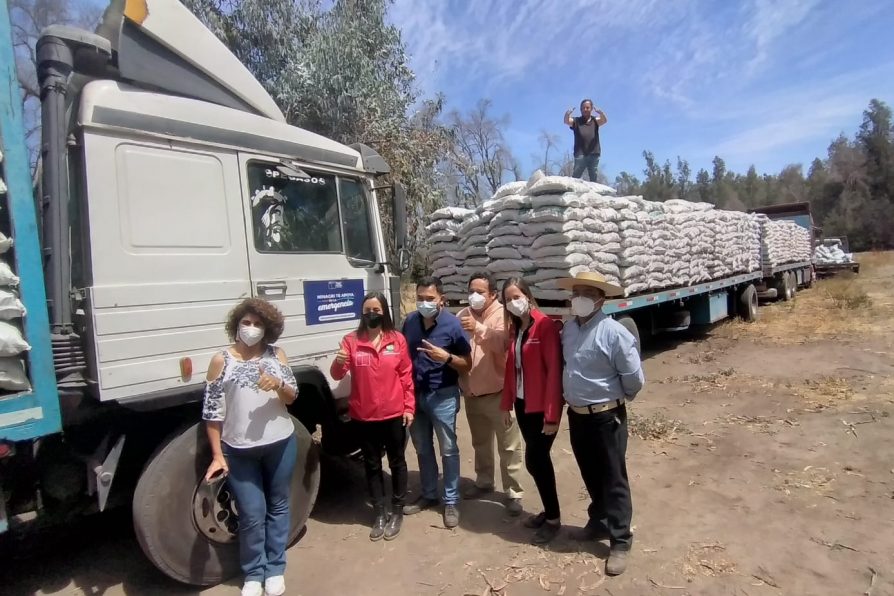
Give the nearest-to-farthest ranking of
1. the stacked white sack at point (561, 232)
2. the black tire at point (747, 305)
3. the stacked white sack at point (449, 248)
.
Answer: the stacked white sack at point (561, 232)
the stacked white sack at point (449, 248)
the black tire at point (747, 305)

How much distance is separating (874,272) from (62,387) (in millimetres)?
28142

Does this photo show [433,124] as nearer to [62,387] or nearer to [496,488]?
[496,488]

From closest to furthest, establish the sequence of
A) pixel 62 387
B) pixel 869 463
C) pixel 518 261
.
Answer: pixel 62 387 < pixel 869 463 < pixel 518 261

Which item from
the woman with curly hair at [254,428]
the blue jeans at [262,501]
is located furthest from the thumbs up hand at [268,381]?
the blue jeans at [262,501]

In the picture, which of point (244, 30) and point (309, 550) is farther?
point (244, 30)

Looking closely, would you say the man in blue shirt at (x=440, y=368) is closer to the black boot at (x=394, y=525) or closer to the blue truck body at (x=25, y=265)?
the black boot at (x=394, y=525)

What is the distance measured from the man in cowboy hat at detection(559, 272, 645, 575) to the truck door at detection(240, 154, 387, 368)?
1.59m

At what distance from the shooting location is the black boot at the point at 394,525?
3.73 meters

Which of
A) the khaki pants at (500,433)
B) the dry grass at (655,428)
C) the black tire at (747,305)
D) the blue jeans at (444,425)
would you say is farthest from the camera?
the black tire at (747,305)

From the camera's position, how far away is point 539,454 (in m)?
3.51

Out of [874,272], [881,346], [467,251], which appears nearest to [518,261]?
[467,251]

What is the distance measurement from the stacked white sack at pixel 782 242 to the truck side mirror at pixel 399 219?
37.8ft

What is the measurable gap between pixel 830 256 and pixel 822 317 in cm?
1229

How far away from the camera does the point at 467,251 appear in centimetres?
709
